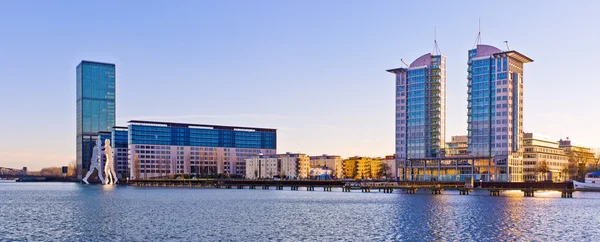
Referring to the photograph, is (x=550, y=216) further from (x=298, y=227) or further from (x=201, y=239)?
(x=201, y=239)

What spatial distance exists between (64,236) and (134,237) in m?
7.73

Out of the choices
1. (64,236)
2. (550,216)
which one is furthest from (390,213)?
(64,236)

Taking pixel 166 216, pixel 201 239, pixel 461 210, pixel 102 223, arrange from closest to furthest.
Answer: pixel 201 239, pixel 102 223, pixel 166 216, pixel 461 210

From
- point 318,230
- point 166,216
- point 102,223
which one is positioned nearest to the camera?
point 318,230

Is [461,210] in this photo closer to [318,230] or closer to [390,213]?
[390,213]

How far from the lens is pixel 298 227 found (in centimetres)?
7181

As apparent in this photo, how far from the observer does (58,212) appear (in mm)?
95875

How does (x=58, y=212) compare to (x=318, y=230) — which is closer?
(x=318, y=230)

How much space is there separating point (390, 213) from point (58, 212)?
51.4 metres

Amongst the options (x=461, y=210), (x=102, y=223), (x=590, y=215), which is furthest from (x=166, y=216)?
(x=590, y=215)

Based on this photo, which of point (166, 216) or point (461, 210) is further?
point (461, 210)

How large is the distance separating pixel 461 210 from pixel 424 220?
19.9 metres

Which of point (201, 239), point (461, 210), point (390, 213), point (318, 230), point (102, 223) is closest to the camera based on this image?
point (201, 239)

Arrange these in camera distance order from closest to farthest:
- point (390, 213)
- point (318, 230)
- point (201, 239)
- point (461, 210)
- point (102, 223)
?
1. point (201, 239)
2. point (318, 230)
3. point (102, 223)
4. point (390, 213)
5. point (461, 210)
